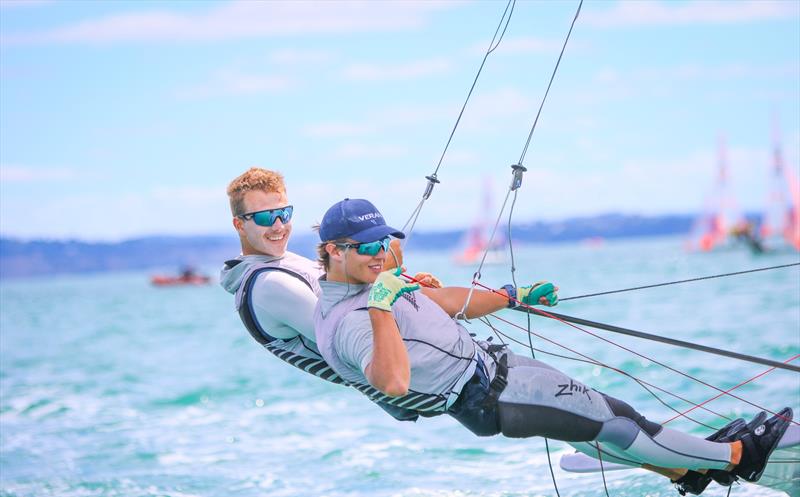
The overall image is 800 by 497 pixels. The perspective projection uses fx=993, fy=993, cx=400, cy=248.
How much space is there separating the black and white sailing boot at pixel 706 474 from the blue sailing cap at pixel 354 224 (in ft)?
6.00

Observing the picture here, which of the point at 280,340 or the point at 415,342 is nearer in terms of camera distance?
the point at 415,342

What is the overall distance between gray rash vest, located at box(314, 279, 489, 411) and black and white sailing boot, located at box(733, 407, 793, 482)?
4.44ft

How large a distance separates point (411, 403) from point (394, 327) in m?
0.58

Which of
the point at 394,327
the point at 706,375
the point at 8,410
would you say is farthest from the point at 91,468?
the point at 706,375

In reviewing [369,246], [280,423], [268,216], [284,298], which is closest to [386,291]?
[369,246]

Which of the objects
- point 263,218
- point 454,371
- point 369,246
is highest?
point 263,218

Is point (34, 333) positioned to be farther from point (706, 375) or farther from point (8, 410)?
point (706, 375)

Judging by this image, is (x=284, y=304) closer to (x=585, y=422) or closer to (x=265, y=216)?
(x=265, y=216)

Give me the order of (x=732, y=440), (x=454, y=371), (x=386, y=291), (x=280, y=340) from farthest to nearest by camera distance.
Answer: (x=732, y=440) < (x=280, y=340) < (x=454, y=371) < (x=386, y=291)

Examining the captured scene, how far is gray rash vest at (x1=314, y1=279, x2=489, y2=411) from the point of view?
12.0ft

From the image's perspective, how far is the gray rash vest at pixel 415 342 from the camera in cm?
365

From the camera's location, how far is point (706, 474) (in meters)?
4.46

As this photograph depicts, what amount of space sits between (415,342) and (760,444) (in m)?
1.67

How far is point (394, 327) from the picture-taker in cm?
335
